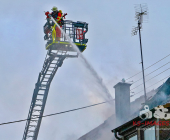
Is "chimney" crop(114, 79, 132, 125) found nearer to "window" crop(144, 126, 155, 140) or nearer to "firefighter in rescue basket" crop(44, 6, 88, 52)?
"firefighter in rescue basket" crop(44, 6, 88, 52)

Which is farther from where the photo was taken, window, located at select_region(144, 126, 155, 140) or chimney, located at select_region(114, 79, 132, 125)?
chimney, located at select_region(114, 79, 132, 125)

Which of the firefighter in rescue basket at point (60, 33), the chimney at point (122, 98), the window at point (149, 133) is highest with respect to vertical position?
the firefighter in rescue basket at point (60, 33)

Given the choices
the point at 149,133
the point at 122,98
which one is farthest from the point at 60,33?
the point at 149,133

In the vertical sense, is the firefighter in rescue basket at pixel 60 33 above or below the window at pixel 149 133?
above

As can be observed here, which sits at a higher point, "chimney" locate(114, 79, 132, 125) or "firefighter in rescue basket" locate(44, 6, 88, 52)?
"firefighter in rescue basket" locate(44, 6, 88, 52)

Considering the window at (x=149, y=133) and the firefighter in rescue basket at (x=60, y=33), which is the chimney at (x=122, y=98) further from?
the window at (x=149, y=133)

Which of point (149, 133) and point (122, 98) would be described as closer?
point (149, 133)

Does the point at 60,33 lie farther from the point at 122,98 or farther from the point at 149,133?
the point at 149,133

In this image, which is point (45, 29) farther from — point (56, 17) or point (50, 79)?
point (50, 79)

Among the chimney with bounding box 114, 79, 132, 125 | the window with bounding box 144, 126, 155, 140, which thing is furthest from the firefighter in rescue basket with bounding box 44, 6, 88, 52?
the window with bounding box 144, 126, 155, 140

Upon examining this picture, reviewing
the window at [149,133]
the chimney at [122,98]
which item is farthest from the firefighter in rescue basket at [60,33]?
the window at [149,133]

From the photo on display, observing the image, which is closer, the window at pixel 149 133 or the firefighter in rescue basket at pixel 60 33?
the window at pixel 149 133

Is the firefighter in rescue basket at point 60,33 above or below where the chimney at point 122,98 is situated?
above

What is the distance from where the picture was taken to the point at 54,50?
35.6 meters
